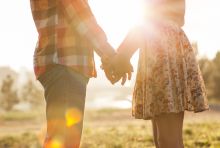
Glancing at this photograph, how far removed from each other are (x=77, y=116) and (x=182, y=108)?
2.86ft

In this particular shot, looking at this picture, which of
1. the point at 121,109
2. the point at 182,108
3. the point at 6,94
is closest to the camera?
the point at 182,108

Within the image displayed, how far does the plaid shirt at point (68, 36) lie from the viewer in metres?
3.12

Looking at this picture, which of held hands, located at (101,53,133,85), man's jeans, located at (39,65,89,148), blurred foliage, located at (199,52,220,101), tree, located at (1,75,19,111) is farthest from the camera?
tree, located at (1,75,19,111)

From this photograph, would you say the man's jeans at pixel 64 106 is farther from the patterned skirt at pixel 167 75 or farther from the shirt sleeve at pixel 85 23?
the patterned skirt at pixel 167 75

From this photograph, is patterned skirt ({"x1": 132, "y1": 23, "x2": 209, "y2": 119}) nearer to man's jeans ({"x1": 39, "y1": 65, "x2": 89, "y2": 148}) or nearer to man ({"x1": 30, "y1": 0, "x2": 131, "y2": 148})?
man ({"x1": 30, "y1": 0, "x2": 131, "y2": 148})

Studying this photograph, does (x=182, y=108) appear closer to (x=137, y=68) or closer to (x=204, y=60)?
(x=137, y=68)

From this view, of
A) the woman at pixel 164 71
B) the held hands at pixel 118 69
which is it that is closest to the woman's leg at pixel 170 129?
the woman at pixel 164 71

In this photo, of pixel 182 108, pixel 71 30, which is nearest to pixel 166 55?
pixel 182 108

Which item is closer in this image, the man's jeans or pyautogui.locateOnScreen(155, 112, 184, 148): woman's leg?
the man's jeans

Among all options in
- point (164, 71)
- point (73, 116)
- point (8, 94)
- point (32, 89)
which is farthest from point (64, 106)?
point (32, 89)

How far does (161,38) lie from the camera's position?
3576mm

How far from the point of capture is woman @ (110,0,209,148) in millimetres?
3506

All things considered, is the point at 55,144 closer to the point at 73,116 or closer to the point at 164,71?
the point at 73,116

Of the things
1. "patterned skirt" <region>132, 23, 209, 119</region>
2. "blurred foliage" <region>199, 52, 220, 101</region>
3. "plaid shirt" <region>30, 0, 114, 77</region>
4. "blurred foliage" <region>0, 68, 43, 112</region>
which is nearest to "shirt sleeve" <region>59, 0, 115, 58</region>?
"plaid shirt" <region>30, 0, 114, 77</region>
